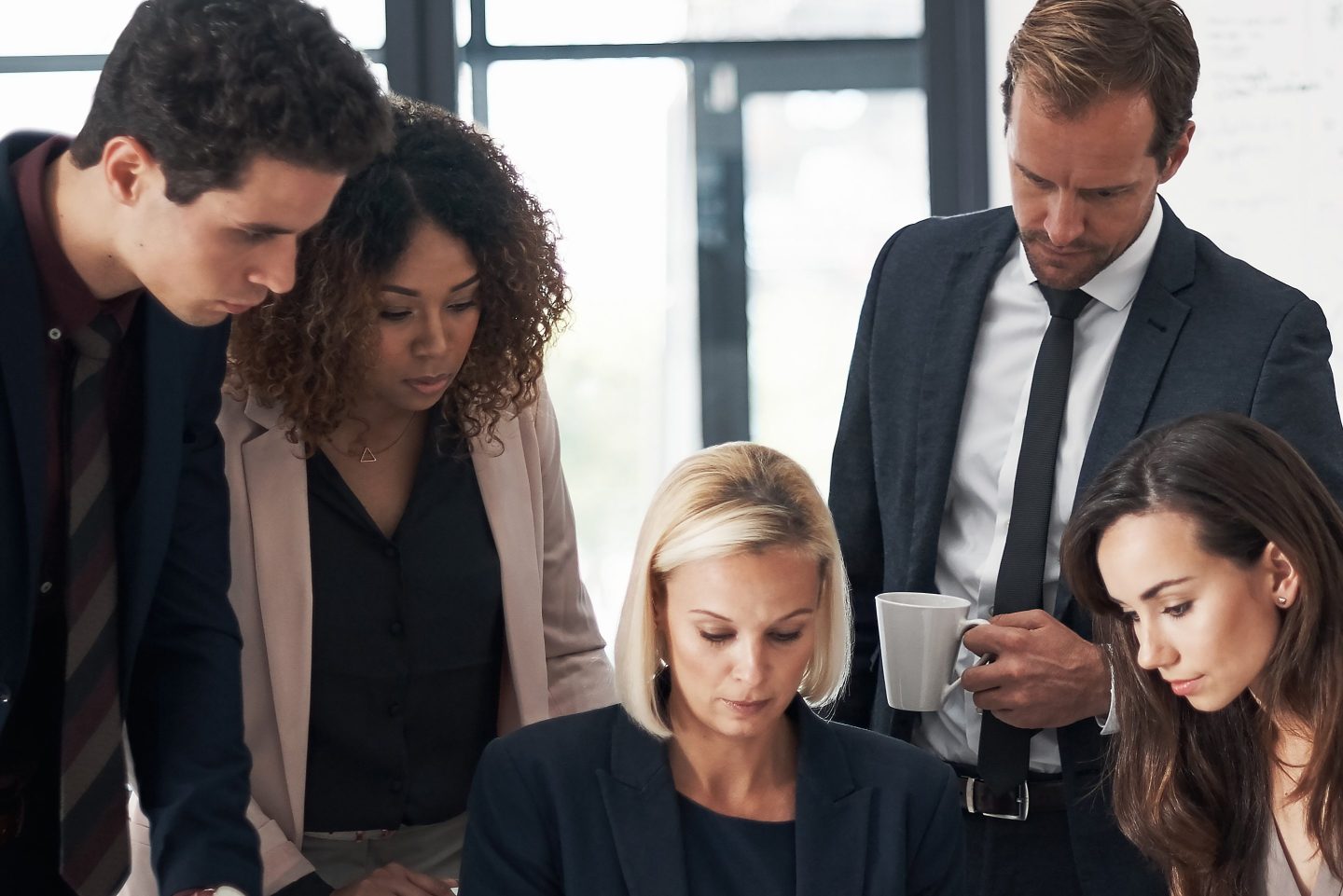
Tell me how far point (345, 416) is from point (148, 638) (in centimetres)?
35

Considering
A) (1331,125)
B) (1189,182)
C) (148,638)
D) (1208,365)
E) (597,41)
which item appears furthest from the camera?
(597,41)

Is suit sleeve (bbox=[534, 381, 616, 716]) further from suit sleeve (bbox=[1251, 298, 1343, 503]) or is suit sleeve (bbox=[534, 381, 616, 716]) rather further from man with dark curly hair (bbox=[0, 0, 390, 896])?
suit sleeve (bbox=[1251, 298, 1343, 503])

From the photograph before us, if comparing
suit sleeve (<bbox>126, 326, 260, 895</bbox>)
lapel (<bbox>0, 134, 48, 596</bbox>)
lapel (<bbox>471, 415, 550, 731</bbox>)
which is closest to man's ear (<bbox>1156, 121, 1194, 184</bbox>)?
lapel (<bbox>471, 415, 550, 731</bbox>)

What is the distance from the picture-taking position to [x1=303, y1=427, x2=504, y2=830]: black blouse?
5.65 ft

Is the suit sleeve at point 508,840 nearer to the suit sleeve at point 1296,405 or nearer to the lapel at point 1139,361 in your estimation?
the lapel at point 1139,361

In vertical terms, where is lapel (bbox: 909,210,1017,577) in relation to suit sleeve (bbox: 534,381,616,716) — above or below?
above

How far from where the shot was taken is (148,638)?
1.55m

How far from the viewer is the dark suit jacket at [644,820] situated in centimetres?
158

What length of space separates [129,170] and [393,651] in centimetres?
70

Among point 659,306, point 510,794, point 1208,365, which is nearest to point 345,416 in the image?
point 510,794

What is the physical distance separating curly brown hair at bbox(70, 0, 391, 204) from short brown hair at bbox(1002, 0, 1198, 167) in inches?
32.6

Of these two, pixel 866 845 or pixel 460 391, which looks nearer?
pixel 866 845

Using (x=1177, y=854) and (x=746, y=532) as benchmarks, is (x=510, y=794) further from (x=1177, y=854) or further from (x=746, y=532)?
(x=1177, y=854)

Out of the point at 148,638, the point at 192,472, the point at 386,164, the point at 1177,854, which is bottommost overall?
the point at 1177,854
